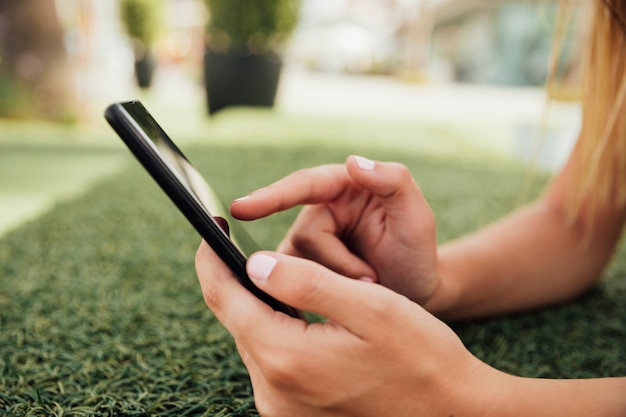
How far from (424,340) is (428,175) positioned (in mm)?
2392

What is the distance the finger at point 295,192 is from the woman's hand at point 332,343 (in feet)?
0.46

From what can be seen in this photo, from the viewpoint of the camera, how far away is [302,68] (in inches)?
1137

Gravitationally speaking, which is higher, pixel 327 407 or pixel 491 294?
pixel 327 407

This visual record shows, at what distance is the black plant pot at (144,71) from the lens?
32.0 ft

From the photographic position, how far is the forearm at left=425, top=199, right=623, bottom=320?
1.05m

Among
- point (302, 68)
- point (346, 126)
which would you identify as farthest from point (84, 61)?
point (302, 68)

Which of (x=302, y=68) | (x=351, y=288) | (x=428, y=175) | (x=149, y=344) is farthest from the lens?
(x=302, y=68)

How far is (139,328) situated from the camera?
41.3 inches

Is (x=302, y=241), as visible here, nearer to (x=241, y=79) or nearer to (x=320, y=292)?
(x=320, y=292)

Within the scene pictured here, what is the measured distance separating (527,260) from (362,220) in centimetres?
44

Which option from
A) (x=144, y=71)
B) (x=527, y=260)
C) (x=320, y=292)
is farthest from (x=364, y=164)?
(x=144, y=71)

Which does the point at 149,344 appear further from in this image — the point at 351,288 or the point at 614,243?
the point at 614,243

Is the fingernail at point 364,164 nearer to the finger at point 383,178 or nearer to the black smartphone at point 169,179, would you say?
the finger at point 383,178

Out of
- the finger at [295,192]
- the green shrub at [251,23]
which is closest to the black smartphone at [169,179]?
the finger at [295,192]
